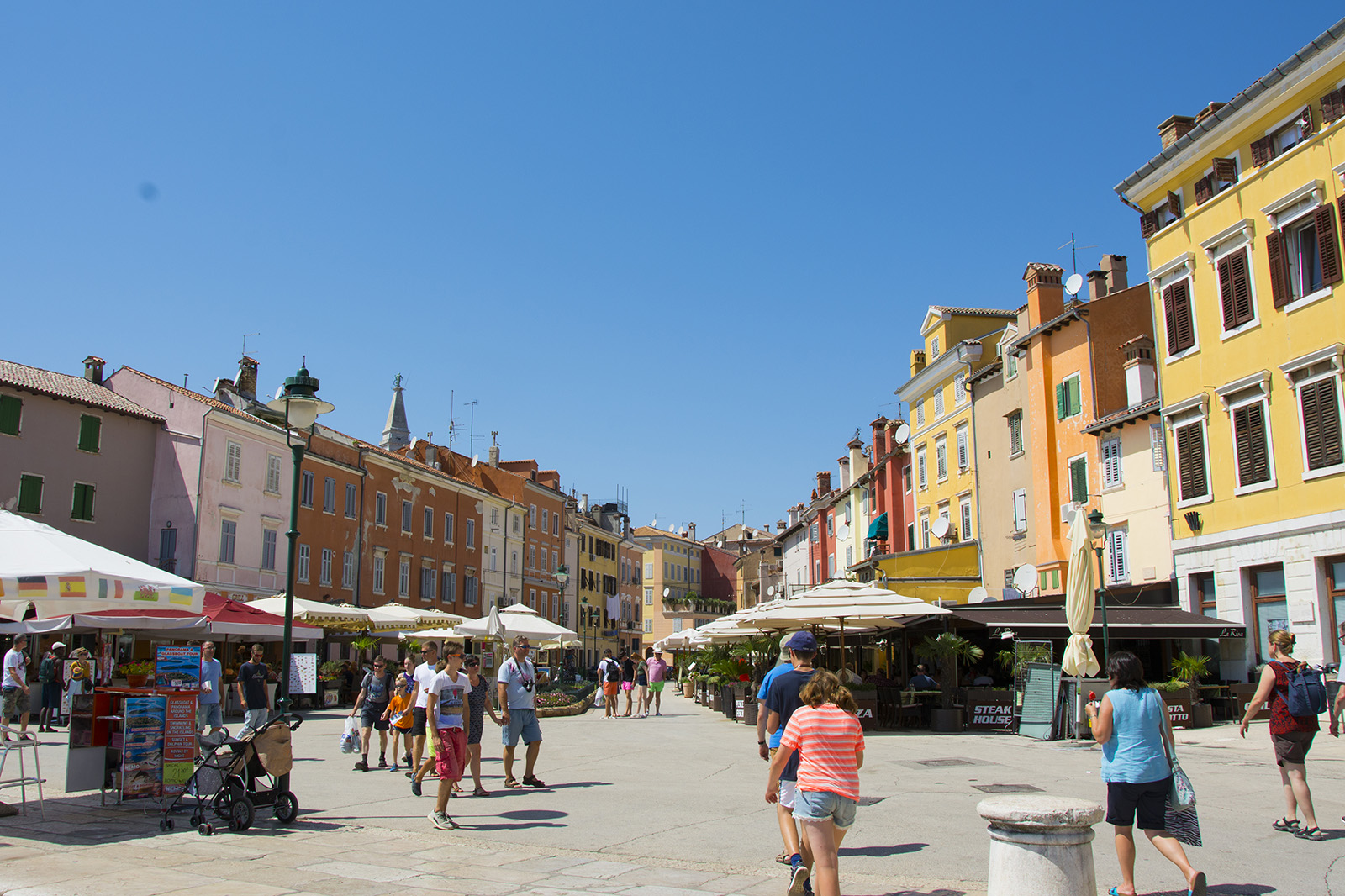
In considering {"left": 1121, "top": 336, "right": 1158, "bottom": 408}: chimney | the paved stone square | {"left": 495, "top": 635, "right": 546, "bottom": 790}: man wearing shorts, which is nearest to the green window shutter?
the paved stone square

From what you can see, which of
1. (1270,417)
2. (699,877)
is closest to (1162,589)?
(1270,417)

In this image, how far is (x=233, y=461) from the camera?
3678 cm

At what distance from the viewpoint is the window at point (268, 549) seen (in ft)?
126

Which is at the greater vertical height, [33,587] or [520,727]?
[33,587]

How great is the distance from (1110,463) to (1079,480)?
1372mm

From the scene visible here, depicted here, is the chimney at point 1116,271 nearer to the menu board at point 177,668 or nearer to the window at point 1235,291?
the window at point 1235,291

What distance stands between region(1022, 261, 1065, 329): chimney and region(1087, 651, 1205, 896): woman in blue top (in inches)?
993

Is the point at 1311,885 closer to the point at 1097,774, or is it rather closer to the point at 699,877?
the point at 699,877

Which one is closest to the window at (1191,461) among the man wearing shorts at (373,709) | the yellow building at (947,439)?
the yellow building at (947,439)

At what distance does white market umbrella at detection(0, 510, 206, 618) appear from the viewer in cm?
898

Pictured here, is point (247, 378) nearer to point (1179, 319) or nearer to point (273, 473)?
point (273, 473)

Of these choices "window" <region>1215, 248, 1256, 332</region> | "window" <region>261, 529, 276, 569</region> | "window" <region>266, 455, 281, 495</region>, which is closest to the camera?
"window" <region>1215, 248, 1256, 332</region>

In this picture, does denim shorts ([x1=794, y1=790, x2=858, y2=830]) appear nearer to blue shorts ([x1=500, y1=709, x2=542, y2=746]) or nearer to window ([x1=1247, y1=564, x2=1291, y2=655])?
blue shorts ([x1=500, y1=709, x2=542, y2=746])

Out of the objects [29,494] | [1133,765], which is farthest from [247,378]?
[1133,765]
